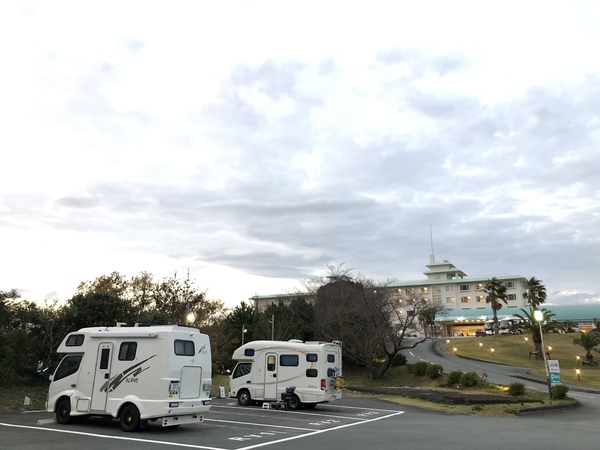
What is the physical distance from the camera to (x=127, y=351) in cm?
1481

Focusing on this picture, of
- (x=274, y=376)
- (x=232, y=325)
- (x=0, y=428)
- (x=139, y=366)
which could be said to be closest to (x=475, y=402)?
(x=274, y=376)

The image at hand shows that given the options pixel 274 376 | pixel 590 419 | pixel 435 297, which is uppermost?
pixel 435 297

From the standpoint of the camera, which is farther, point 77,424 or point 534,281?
point 534,281

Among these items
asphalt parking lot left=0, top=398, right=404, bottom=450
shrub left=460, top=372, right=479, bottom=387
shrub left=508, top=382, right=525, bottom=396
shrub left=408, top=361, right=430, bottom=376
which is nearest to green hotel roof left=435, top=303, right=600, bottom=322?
shrub left=408, top=361, right=430, bottom=376

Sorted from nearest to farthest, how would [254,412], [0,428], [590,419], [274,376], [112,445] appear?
[112,445] < [0,428] < [590,419] < [254,412] < [274,376]

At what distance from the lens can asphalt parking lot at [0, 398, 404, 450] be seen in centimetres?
A: 1212

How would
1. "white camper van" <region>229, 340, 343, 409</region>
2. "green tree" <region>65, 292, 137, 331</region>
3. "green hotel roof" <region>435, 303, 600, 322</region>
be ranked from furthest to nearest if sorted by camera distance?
"green hotel roof" <region>435, 303, 600, 322</region> → "green tree" <region>65, 292, 137, 331</region> → "white camper van" <region>229, 340, 343, 409</region>

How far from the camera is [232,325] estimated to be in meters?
51.5

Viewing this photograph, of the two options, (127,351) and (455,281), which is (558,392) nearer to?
(127,351)

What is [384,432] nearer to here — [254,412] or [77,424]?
[254,412]

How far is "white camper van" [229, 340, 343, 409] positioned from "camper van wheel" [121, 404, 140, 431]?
893 centimetres

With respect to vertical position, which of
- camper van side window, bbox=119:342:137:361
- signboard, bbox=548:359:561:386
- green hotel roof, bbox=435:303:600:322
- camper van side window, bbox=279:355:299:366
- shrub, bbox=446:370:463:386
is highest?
green hotel roof, bbox=435:303:600:322

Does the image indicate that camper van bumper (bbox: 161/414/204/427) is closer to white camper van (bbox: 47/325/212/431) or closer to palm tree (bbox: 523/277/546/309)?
white camper van (bbox: 47/325/212/431)

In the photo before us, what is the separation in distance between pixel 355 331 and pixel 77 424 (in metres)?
31.9
